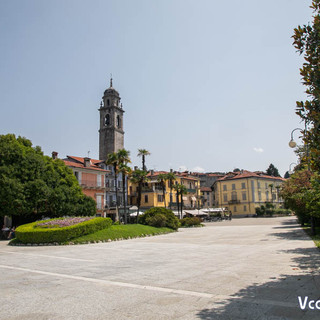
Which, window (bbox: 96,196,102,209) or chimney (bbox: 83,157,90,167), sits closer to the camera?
window (bbox: 96,196,102,209)

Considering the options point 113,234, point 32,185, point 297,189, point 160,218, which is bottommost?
point 113,234

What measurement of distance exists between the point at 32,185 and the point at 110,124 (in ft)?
154

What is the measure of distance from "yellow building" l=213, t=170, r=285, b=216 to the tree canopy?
5267 cm

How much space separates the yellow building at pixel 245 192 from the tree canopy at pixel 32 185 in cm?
5267

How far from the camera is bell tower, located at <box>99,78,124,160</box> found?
70.1m

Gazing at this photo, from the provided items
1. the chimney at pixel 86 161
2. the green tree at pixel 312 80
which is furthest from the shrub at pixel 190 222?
the green tree at pixel 312 80

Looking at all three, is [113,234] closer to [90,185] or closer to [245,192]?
[90,185]

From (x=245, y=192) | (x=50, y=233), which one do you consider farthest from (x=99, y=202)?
(x=245, y=192)

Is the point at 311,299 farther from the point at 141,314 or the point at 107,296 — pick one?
the point at 107,296

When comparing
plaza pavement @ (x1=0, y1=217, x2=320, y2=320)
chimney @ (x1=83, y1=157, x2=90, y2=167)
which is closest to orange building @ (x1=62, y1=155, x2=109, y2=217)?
chimney @ (x1=83, y1=157, x2=90, y2=167)

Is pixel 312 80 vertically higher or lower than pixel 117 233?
higher

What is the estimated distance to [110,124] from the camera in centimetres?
7150

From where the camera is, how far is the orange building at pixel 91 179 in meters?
47.4

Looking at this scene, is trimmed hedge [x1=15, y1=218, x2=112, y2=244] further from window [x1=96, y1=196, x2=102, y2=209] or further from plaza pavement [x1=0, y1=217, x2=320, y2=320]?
window [x1=96, y1=196, x2=102, y2=209]
